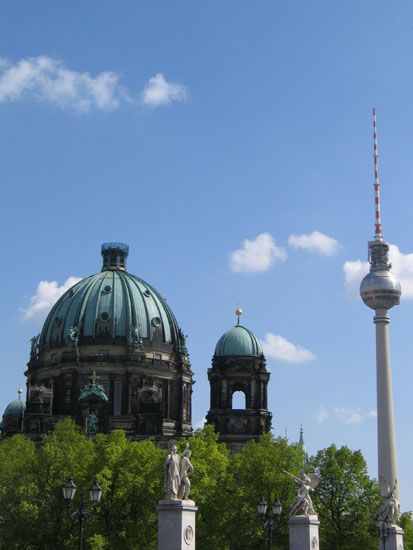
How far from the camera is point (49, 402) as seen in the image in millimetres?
137250

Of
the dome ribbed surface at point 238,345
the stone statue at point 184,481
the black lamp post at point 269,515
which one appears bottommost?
the black lamp post at point 269,515

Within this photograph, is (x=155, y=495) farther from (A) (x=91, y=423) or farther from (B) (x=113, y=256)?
(B) (x=113, y=256)

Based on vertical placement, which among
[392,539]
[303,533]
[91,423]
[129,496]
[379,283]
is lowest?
[392,539]

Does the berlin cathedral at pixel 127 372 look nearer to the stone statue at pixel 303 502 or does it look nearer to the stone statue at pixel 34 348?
the stone statue at pixel 34 348

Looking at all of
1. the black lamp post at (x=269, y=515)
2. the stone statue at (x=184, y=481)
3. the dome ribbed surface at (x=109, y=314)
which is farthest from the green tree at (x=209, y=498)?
the dome ribbed surface at (x=109, y=314)

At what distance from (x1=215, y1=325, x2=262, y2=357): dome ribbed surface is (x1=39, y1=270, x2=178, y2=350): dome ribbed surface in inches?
430

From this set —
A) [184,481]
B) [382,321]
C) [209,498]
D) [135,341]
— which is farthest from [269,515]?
[382,321]

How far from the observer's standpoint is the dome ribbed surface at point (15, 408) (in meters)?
147

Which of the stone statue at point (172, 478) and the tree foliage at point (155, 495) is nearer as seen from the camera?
the stone statue at point (172, 478)

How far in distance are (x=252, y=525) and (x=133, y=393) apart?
187ft

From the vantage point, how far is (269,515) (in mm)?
70562

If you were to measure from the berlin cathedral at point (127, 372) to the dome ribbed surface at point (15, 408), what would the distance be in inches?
5.9

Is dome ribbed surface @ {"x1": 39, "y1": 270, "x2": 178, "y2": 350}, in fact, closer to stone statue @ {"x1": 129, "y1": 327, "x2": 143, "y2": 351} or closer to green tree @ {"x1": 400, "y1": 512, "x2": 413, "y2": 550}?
stone statue @ {"x1": 129, "y1": 327, "x2": 143, "y2": 351}

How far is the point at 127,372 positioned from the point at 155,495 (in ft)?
190
